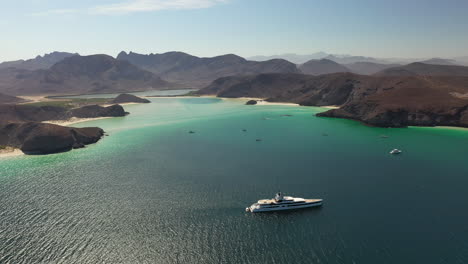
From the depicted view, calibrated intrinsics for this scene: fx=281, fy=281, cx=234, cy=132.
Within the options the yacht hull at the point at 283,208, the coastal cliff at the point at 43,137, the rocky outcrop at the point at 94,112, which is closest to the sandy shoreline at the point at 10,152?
the coastal cliff at the point at 43,137

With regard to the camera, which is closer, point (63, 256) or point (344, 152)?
point (63, 256)

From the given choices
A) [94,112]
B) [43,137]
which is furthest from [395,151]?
[94,112]

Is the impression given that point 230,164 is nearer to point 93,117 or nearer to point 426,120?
point 426,120

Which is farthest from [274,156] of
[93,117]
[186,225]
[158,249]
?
[93,117]

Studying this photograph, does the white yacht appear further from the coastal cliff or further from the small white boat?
the coastal cliff

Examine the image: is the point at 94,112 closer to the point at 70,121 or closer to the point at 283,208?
the point at 70,121

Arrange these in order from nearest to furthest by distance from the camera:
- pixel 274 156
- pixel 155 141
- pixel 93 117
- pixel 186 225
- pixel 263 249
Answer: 1. pixel 263 249
2. pixel 186 225
3. pixel 274 156
4. pixel 155 141
5. pixel 93 117
